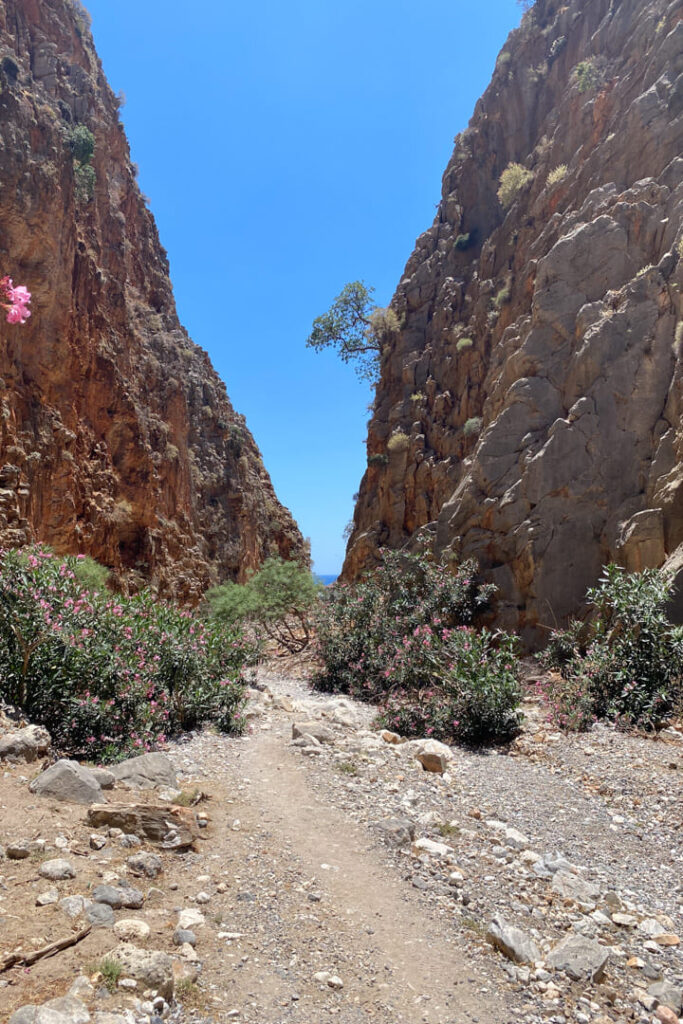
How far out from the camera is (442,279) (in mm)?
24312

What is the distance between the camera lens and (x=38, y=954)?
293 centimetres

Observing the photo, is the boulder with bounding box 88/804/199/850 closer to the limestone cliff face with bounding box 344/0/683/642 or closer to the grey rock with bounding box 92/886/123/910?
the grey rock with bounding box 92/886/123/910

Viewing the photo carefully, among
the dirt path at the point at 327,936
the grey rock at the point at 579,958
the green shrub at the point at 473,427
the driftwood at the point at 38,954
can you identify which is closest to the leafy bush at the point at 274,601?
the green shrub at the point at 473,427

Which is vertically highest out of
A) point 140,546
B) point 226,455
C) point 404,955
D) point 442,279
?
point 442,279

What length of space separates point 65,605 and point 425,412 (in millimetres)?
17106

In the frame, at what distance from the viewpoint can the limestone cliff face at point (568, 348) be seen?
12.0m

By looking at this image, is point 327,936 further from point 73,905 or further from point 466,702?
point 466,702

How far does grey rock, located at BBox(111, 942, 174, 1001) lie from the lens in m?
2.87

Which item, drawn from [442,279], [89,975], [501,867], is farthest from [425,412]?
[89,975]

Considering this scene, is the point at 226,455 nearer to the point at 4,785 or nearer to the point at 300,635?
the point at 300,635

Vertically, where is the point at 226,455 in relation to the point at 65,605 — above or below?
above

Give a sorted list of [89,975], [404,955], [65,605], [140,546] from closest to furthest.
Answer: [89,975]
[404,955]
[65,605]
[140,546]

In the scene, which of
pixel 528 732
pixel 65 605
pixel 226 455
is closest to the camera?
pixel 65 605

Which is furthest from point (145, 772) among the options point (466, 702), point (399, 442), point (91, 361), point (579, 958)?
point (91, 361)
